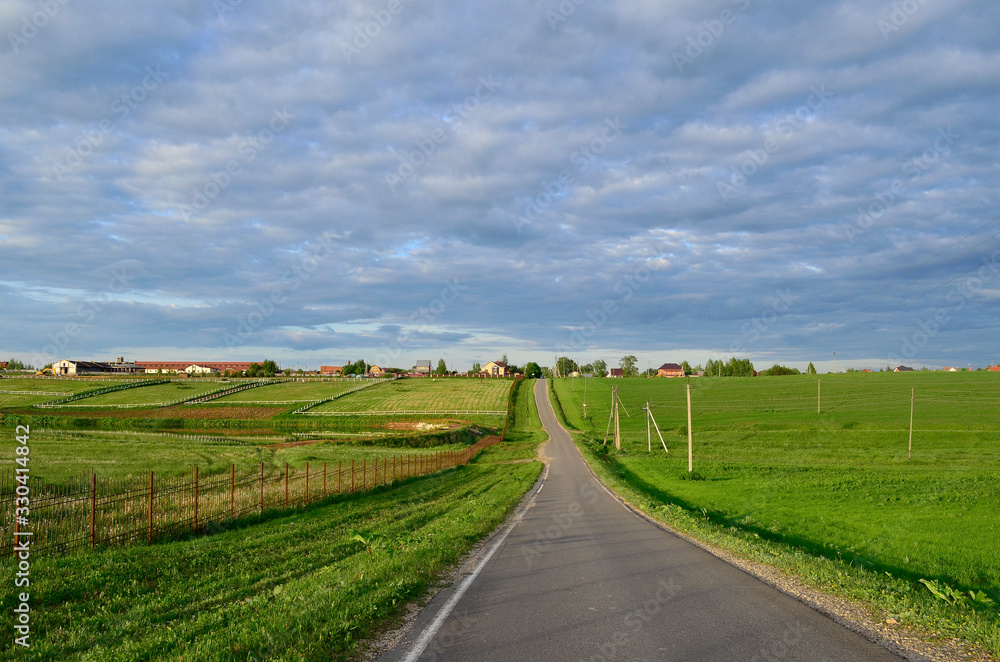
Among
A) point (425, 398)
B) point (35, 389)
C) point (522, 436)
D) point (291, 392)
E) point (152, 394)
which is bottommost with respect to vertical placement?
point (522, 436)

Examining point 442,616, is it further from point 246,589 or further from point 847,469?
point 847,469

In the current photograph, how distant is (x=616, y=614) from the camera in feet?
24.6

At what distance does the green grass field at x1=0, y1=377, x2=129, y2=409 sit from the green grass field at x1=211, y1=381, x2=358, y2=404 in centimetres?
2554

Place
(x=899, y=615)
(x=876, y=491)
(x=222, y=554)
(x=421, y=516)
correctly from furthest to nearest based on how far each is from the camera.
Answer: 1. (x=876, y=491)
2. (x=421, y=516)
3. (x=222, y=554)
4. (x=899, y=615)

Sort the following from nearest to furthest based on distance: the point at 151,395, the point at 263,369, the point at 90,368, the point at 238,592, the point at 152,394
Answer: the point at 238,592
the point at 151,395
the point at 152,394
the point at 263,369
the point at 90,368

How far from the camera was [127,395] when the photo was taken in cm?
9944

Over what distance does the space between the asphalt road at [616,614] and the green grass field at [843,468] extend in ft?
7.43

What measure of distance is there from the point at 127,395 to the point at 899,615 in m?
Result: 115

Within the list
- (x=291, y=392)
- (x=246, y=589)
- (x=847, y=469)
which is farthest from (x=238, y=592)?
(x=291, y=392)

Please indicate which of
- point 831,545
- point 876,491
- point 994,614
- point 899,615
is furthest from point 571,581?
point 876,491

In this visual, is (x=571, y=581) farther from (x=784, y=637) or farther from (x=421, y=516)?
(x=421, y=516)

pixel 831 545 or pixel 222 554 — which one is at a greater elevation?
pixel 222 554

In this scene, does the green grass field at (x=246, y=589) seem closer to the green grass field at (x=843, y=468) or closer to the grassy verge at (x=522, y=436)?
the green grass field at (x=843, y=468)

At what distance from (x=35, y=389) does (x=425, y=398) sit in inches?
2777
